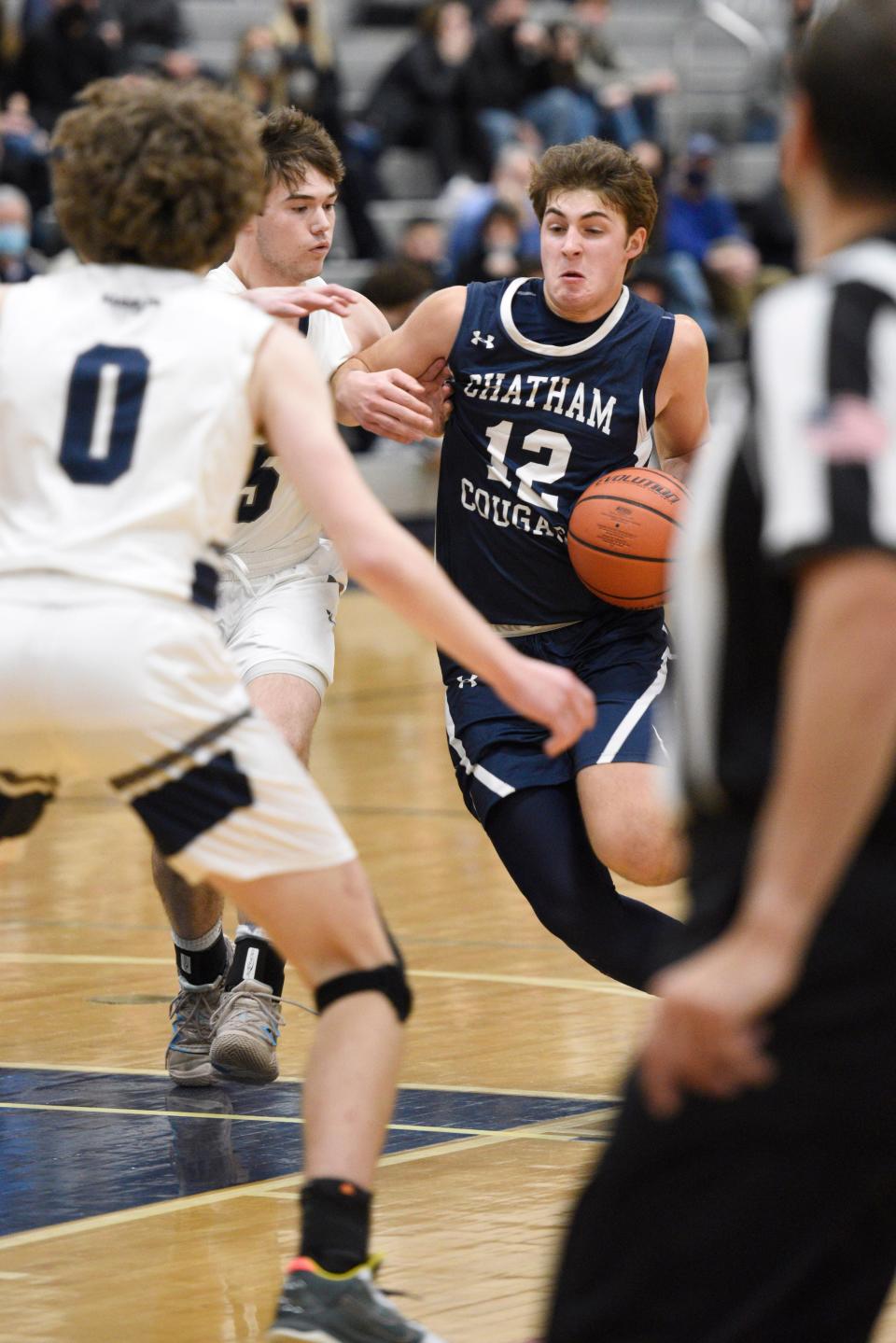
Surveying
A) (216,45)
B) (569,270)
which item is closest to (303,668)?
(569,270)

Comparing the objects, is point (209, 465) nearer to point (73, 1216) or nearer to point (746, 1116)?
point (746, 1116)

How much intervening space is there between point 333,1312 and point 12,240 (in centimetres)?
1163

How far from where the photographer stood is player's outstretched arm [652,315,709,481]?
5.16 m

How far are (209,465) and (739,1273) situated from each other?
1.46m

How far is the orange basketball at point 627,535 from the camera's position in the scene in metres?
4.85

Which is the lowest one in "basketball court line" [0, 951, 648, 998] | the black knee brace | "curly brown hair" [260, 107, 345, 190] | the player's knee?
"basketball court line" [0, 951, 648, 998]

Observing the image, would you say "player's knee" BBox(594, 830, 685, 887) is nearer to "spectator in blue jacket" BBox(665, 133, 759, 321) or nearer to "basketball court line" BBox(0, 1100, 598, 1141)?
"basketball court line" BBox(0, 1100, 598, 1141)

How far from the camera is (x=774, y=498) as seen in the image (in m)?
2.14

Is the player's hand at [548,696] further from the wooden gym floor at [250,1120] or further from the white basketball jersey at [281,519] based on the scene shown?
the white basketball jersey at [281,519]

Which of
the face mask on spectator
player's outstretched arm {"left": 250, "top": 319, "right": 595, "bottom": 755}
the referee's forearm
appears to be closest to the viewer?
the referee's forearm

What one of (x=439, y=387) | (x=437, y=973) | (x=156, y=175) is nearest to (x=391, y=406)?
(x=439, y=387)

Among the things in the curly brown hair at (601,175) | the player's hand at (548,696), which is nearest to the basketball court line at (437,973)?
the curly brown hair at (601,175)

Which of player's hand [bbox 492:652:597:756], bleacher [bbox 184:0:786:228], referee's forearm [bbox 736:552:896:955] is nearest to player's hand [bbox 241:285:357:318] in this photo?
player's hand [bbox 492:652:597:756]

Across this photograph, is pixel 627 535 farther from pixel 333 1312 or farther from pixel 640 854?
pixel 333 1312
